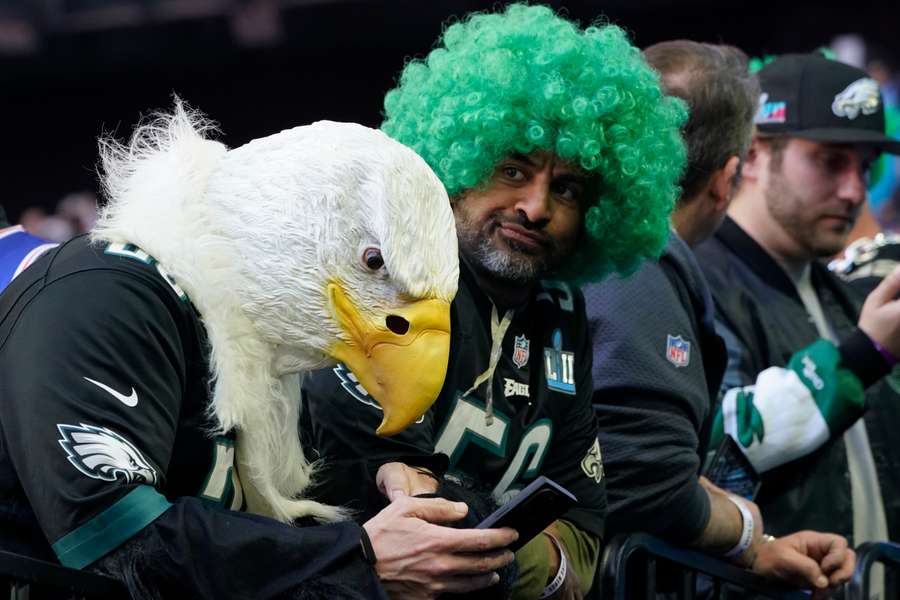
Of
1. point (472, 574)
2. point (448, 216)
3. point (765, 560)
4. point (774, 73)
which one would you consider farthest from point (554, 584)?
point (774, 73)

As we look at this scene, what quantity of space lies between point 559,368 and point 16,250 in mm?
1200

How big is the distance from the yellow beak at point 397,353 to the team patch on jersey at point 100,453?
1.31ft

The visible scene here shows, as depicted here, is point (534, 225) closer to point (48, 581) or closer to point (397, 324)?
point (397, 324)

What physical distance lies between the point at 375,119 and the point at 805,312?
4284mm

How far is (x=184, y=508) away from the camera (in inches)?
91.4

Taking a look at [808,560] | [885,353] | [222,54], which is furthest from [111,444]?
[222,54]

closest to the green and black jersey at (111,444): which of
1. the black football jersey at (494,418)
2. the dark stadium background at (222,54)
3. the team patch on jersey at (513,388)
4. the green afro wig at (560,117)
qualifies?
the black football jersey at (494,418)

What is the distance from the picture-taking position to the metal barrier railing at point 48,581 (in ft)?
7.28

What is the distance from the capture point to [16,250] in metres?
3.17

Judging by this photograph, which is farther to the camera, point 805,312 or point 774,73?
point 774,73

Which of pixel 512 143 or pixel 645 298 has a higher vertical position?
pixel 512 143

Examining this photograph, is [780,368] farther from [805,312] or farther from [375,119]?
[375,119]

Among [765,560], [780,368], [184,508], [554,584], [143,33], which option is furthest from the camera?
[143,33]

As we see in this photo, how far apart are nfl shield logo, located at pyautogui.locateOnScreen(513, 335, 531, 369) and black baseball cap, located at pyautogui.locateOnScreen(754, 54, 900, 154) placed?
2.12 metres
